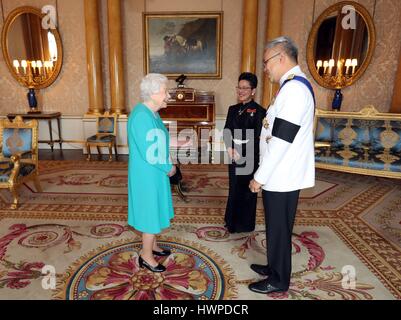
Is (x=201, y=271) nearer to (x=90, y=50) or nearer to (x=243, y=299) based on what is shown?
(x=243, y=299)

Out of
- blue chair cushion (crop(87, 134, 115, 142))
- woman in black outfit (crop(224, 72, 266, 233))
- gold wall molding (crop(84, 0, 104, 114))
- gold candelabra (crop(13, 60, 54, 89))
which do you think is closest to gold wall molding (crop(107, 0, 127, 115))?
gold wall molding (crop(84, 0, 104, 114))

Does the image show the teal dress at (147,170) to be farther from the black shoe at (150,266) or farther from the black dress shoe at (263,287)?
the black dress shoe at (263,287)

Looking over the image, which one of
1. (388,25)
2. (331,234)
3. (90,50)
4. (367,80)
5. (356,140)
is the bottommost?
(331,234)

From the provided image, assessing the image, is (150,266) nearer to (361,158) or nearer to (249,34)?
(361,158)

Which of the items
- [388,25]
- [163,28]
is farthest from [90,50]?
[388,25]

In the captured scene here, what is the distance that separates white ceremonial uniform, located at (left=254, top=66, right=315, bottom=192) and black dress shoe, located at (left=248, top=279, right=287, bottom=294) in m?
0.76

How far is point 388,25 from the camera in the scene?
610cm

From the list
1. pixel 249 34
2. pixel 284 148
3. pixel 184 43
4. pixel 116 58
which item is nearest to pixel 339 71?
pixel 249 34

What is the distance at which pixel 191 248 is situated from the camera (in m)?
2.83

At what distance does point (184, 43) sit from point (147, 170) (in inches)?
206

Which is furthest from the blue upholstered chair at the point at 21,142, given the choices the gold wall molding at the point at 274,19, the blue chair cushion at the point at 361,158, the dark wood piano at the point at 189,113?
the gold wall molding at the point at 274,19

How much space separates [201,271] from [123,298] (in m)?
0.66

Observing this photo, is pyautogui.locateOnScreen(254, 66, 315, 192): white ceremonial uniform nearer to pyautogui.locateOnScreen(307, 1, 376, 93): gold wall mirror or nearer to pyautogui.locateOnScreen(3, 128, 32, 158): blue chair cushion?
pyautogui.locateOnScreen(3, 128, 32, 158): blue chair cushion

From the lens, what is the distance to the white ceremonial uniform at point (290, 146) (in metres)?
1.77
